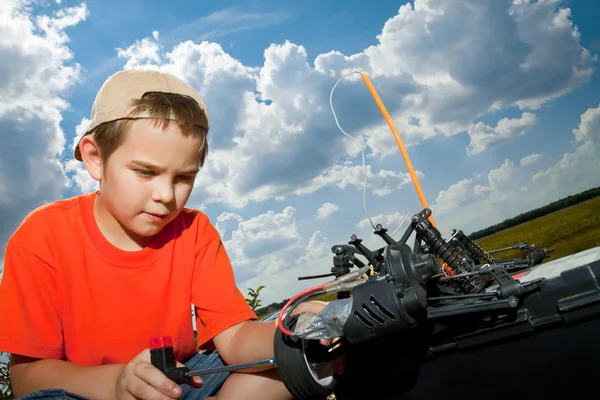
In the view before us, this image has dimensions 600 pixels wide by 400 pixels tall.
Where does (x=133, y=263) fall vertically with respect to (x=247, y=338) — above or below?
above

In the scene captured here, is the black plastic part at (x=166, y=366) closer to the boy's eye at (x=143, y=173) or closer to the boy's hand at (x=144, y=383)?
the boy's hand at (x=144, y=383)

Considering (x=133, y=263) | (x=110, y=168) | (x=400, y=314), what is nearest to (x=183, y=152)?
(x=110, y=168)

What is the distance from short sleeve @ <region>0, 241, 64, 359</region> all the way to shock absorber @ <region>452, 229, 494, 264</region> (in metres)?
1.81

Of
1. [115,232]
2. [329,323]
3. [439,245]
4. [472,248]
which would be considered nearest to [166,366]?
[329,323]

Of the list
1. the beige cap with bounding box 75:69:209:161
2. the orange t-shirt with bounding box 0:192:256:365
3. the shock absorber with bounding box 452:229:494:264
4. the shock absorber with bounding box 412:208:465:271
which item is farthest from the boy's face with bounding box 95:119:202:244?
the shock absorber with bounding box 452:229:494:264

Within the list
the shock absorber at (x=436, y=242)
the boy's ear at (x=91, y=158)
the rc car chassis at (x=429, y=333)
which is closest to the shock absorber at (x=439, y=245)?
the shock absorber at (x=436, y=242)

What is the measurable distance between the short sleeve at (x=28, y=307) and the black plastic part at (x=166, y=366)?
67 centimetres

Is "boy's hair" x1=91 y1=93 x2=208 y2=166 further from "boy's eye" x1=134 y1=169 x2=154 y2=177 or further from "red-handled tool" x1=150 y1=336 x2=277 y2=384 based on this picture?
"red-handled tool" x1=150 y1=336 x2=277 y2=384

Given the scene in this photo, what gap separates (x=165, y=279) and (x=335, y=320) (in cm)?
105

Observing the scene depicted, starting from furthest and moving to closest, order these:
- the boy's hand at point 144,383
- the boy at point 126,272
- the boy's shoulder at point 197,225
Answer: the boy's shoulder at point 197,225
the boy at point 126,272
the boy's hand at point 144,383

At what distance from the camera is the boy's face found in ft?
5.69

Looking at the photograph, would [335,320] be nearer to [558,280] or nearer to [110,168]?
[558,280]

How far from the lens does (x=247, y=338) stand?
5.83ft

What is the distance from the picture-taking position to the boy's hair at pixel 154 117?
180 cm
